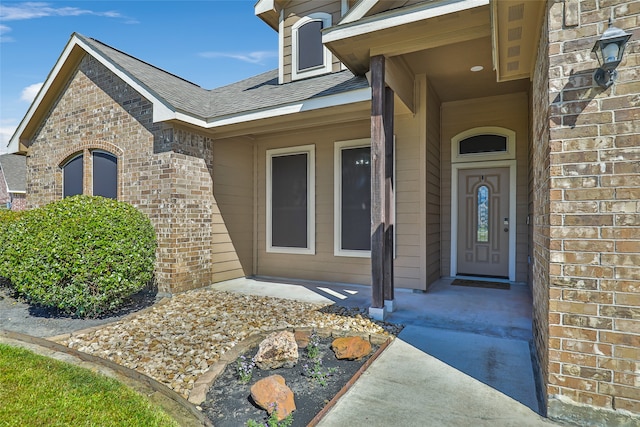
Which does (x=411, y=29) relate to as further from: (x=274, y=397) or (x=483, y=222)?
(x=483, y=222)

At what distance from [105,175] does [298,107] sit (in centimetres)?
398

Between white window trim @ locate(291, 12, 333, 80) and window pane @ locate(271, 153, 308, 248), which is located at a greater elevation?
white window trim @ locate(291, 12, 333, 80)

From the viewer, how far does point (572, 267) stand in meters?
2.03

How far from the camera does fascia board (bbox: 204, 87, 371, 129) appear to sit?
179 inches

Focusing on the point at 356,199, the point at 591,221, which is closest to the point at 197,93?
the point at 356,199

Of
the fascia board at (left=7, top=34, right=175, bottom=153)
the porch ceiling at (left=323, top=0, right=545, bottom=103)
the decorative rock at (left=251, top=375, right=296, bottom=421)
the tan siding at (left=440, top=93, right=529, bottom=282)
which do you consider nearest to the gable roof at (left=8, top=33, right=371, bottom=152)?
the fascia board at (left=7, top=34, right=175, bottom=153)

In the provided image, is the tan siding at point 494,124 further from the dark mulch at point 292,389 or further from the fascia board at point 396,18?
the dark mulch at point 292,389

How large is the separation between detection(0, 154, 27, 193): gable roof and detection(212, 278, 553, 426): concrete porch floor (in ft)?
82.9

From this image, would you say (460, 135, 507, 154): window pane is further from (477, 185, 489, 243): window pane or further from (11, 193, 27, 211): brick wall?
(11, 193, 27, 211): brick wall

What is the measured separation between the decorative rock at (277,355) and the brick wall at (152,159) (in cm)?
312

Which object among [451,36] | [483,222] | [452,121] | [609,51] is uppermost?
[451,36]

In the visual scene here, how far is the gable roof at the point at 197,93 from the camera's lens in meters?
4.97

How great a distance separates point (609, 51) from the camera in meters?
1.85

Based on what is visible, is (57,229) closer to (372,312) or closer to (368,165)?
(372,312)
